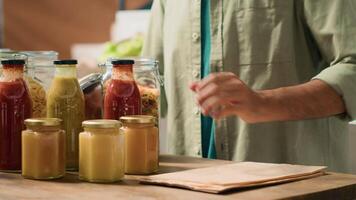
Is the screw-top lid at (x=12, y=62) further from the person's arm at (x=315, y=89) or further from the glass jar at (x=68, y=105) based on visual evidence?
the person's arm at (x=315, y=89)

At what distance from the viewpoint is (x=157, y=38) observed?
2.02m

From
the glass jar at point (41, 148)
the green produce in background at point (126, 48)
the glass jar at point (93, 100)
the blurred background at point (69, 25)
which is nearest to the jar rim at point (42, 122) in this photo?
the glass jar at point (41, 148)

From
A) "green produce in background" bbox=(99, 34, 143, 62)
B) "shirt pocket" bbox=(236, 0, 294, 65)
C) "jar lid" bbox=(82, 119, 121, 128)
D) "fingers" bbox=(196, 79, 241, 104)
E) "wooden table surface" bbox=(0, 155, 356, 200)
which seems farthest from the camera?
"green produce in background" bbox=(99, 34, 143, 62)

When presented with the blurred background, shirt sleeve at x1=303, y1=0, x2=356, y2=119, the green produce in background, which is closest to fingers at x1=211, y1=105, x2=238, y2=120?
shirt sleeve at x1=303, y1=0, x2=356, y2=119

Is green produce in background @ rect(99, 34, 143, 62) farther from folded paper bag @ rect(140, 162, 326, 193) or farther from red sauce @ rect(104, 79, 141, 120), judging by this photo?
folded paper bag @ rect(140, 162, 326, 193)

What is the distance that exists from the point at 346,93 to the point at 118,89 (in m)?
0.51

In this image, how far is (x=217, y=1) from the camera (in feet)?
5.74

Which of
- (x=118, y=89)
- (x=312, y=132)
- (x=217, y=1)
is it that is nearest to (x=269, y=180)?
(x=118, y=89)

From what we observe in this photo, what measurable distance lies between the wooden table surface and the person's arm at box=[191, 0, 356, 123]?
0.75ft

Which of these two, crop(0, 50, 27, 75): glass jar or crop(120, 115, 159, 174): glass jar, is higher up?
crop(0, 50, 27, 75): glass jar

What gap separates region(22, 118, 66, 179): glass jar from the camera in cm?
128

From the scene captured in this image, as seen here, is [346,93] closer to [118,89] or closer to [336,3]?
[336,3]

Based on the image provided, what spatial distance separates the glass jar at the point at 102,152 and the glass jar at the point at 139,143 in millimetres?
71

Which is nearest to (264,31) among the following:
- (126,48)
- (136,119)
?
(136,119)
